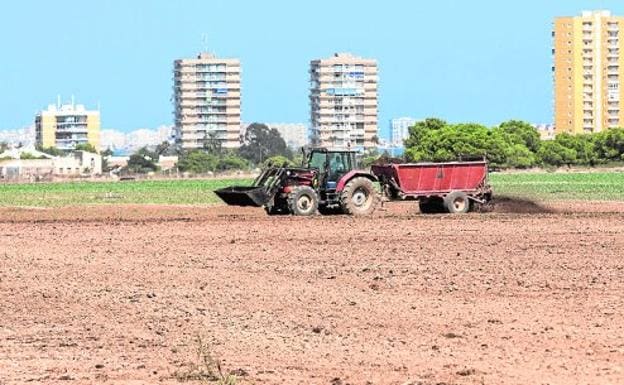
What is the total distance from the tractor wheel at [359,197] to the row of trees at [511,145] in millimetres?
83187

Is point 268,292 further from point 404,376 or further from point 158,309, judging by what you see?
point 404,376

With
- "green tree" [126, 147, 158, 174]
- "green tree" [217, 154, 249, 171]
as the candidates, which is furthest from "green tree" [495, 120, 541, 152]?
"green tree" [126, 147, 158, 174]

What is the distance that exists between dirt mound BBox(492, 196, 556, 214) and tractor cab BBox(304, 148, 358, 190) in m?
5.39

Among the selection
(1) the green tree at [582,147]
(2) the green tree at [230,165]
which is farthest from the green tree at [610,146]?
(2) the green tree at [230,165]

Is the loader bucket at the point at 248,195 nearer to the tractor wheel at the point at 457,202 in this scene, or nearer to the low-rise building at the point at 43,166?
the tractor wheel at the point at 457,202

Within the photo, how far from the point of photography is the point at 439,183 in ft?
132

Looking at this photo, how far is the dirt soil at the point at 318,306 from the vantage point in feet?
49.8

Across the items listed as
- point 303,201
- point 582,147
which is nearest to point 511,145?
point 582,147

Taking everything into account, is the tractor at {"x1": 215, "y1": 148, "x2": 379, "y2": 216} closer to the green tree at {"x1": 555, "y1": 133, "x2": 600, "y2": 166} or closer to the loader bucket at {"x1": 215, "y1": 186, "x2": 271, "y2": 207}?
the loader bucket at {"x1": 215, "y1": 186, "x2": 271, "y2": 207}

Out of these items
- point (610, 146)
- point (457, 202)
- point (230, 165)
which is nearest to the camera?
point (457, 202)

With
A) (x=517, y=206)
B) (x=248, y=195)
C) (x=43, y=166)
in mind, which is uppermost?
(x=248, y=195)

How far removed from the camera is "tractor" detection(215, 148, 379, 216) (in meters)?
37.4

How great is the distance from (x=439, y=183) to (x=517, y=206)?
5.15m

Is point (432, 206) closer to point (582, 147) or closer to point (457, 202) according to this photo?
point (457, 202)
